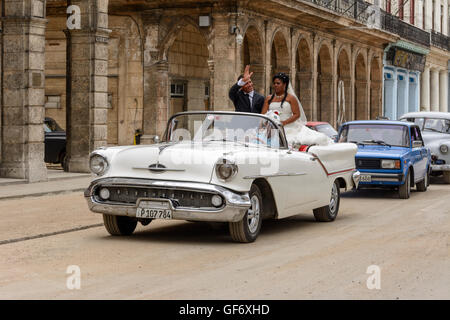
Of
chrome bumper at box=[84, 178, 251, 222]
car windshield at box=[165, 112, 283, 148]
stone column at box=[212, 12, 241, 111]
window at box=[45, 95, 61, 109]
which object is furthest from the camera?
window at box=[45, 95, 61, 109]

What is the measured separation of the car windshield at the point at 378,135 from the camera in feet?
53.8

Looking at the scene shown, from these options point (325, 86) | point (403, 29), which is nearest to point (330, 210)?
point (325, 86)

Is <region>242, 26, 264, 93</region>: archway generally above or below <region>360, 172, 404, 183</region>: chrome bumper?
above

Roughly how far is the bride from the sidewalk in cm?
522

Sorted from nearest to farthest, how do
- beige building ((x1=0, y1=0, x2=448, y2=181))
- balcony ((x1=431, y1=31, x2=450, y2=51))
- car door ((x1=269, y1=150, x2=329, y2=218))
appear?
car door ((x1=269, y1=150, x2=329, y2=218)), beige building ((x1=0, y1=0, x2=448, y2=181)), balcony ((x1=431, y1=31, x2=450, y2=51))

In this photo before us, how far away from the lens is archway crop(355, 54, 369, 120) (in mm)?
42312

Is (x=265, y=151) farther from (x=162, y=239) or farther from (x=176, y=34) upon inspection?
(x=176, y=34)

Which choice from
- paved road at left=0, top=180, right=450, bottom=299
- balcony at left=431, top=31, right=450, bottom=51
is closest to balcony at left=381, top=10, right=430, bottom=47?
balcony at left=431, top=31, right=450, bottom=51

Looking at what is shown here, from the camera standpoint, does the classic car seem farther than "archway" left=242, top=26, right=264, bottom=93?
No

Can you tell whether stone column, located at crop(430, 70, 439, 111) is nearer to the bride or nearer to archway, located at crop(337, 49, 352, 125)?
archway, located at crop(337, 49, 352, 125)

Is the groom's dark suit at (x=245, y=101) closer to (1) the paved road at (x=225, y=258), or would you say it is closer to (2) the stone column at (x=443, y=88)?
(1) the paved road at (x=225, y=258)

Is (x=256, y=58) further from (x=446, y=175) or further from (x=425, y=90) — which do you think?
(x=425, y=90)

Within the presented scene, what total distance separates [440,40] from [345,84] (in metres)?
19.2

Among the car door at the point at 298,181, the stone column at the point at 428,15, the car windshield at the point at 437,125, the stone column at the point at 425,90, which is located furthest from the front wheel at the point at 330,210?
the stone column at the point at 425,90
